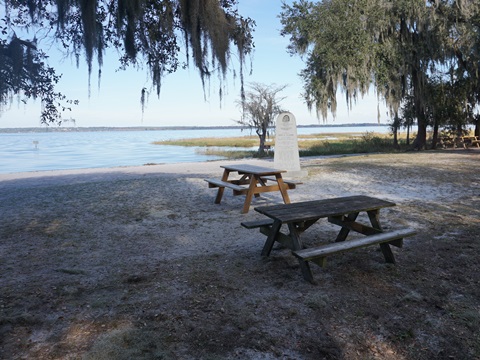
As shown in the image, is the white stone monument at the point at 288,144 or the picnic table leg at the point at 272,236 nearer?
the picnic table leg at the point at 272,236

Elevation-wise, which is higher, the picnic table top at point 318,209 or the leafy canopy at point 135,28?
the leafy canopy at point 135,28

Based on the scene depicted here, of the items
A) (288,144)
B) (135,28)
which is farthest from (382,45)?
(135,28)

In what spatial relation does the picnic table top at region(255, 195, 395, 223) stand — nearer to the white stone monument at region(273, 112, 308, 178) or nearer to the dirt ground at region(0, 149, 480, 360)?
the dirt ground at region(0, 149, 480, 360)

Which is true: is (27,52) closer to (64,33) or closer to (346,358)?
(64,33)

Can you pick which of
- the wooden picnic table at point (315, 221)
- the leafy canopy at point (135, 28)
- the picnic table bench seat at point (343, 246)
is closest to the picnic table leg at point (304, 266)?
the wooden picnic table at point (315, 221)

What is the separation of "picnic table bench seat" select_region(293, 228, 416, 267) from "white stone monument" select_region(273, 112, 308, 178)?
259 inches

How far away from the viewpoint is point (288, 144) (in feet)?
34.1

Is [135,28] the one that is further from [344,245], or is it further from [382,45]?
[382,45]

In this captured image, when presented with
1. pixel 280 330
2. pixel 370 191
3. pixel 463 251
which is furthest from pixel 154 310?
pixel 370 191

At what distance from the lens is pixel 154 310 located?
2.91 metres

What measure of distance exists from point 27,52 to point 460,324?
5886 mm

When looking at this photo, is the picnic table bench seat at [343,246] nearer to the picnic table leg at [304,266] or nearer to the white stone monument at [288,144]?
the picnic table leg at [304,266]

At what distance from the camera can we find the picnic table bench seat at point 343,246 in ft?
10.5

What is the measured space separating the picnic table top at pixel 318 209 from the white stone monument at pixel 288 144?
238 inches
